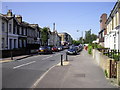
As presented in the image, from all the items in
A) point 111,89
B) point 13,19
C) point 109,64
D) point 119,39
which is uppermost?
point 13,19

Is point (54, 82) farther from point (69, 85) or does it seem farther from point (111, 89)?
point (111, 89)

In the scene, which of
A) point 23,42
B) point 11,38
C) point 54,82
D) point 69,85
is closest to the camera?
point 69,85

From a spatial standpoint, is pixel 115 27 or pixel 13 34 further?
pixel 13 34

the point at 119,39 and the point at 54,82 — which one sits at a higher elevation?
the point at 119,39

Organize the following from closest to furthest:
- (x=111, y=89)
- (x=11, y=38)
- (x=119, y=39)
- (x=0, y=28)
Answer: (x=111, y=89) < (x=119, y=39) < (x=0, y=28) < (x=11, y=38)

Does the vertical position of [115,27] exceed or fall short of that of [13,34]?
it falls short

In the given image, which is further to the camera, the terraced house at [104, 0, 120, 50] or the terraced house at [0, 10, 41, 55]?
the terraced house at [0, 10, 41, 55]

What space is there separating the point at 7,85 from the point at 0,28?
22714mm

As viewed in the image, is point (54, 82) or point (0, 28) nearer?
point (54, 82)

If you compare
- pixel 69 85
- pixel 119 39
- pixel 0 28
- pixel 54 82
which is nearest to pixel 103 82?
pixel 69 85

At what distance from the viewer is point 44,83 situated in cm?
958

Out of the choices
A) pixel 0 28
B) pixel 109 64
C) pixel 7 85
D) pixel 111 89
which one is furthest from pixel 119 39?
pixel 0 28

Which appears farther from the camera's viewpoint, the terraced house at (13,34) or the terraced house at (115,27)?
the terraced house at (13,34)

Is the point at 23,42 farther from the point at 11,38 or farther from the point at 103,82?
the point at 103,82
